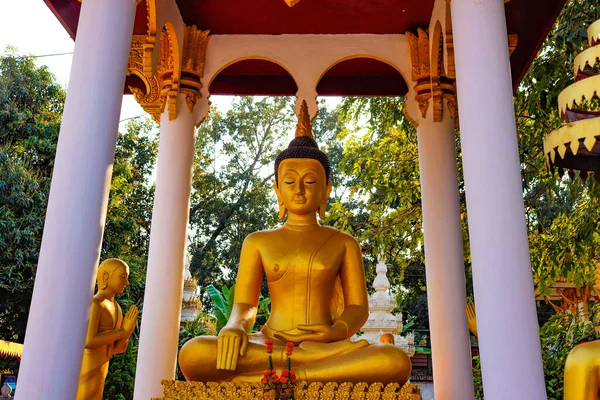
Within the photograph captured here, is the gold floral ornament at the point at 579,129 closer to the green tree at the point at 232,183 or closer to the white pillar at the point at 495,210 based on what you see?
the white pillar at the point at 495,210

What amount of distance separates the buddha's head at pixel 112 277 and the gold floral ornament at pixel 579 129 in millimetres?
3502

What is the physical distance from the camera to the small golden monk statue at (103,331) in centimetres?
492

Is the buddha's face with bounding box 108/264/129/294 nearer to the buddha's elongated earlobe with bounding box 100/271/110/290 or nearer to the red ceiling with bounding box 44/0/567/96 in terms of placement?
the buddha's elongated earlobe with bounding box 100/271/110/290

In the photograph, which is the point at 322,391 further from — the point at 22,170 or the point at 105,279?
the point at 22,170

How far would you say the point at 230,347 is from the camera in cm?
457

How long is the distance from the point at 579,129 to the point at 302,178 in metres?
2.58

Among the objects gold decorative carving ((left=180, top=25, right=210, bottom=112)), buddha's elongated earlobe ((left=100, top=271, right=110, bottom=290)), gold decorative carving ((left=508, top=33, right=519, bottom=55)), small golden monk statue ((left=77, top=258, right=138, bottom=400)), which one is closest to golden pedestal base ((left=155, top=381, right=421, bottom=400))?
small golden monk statue ((left=77, top=258, right=138, bottom=400))

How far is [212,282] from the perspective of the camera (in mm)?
22344

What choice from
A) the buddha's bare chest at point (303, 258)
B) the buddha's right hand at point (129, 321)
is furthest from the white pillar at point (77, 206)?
the buddha's bare chest at point (303, 258)

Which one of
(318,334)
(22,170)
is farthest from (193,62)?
(22,170)

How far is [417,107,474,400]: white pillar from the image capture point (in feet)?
19.5

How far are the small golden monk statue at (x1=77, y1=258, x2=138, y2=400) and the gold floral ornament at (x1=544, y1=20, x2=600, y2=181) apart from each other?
347 cm

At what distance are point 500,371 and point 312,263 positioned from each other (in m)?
2.25

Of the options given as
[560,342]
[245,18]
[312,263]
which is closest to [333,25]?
[245,18]
